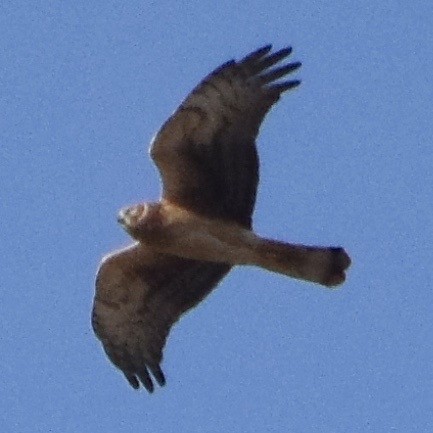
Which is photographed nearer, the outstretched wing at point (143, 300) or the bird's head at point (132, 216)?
the bird's head at point (132, 216)

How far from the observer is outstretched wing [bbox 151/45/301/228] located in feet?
45.0

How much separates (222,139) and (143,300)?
68.8 inches

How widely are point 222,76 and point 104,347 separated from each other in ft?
8.82

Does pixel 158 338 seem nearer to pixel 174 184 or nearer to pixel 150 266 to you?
pixel 150 266

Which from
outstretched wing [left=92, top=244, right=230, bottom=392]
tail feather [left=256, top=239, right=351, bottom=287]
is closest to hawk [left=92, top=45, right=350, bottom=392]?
tail feather [left=256, top=239, right=351, bottom=287]

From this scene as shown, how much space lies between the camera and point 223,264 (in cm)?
1464

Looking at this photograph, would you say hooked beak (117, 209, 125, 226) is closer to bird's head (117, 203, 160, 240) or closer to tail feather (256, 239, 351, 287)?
bird's head (117, 203, 160, 240)

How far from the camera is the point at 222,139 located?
1387 cm

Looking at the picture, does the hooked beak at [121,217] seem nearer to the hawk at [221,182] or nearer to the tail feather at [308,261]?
the hawk at [221,182]

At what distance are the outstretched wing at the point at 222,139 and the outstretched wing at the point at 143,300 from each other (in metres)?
0.79

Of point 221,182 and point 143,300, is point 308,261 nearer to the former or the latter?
point 221,182

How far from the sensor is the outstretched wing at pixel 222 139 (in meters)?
13.7

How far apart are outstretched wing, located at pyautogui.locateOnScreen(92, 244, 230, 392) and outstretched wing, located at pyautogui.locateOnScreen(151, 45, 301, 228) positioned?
2.58ft

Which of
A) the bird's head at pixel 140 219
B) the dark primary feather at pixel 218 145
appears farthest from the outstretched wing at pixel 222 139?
the bird's head at pixel 140 219
